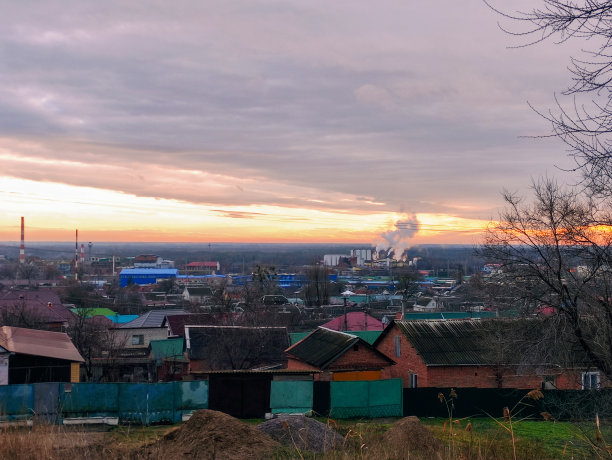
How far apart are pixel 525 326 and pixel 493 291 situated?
142 cm

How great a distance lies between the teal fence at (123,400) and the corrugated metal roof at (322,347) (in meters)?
6.32

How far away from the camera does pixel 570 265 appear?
11680mm

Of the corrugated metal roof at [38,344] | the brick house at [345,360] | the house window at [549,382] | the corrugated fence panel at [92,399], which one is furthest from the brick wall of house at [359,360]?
the corrugated metal roof at [38,344]

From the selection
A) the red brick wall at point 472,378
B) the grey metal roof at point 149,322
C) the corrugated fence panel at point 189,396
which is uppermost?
the corrugated fence panel at point 189,396

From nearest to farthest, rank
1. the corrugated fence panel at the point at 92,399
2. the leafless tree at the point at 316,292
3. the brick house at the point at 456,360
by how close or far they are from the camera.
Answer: the corrugated fence panel at the point at 92,399
the brick house at the point at 456,360
the leafless tree at the point at 316,292

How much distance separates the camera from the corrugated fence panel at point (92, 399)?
1594 centimetres

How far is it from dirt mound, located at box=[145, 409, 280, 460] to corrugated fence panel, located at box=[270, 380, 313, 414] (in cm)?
688

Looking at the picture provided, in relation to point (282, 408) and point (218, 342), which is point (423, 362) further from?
point (218, 342)

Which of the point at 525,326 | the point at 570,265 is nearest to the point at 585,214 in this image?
the point at 570,265

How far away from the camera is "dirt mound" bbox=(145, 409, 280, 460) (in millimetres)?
8288

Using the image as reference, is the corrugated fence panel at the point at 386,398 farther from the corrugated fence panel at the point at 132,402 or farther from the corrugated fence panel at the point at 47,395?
the corrugated fence panel at the point at 47,395

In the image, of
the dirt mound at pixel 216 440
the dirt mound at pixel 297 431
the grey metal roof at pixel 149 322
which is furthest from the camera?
the grey metal roof at pixel 149 322

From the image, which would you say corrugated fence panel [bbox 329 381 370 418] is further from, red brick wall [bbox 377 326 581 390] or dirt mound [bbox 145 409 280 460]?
dirt mound [bbox 145 409 280 460]

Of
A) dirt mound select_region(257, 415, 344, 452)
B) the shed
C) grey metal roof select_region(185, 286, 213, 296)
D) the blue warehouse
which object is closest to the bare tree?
dirt mound select_region(257, 415, 344, 452)
